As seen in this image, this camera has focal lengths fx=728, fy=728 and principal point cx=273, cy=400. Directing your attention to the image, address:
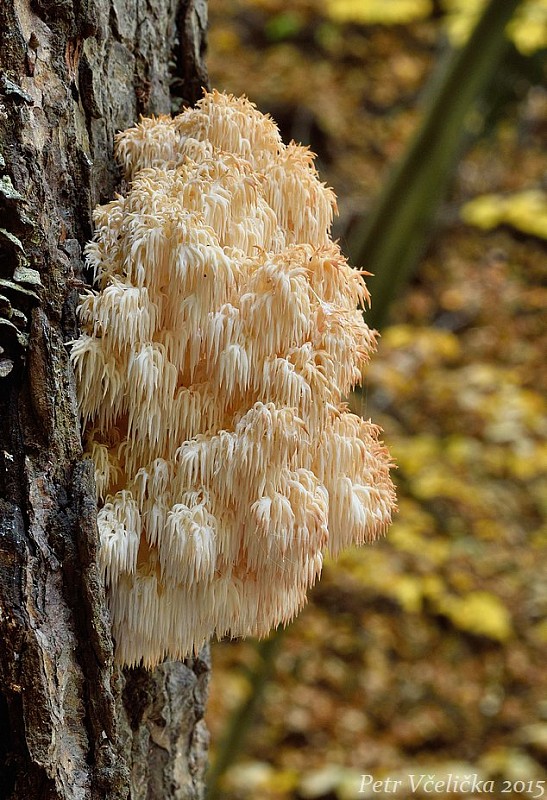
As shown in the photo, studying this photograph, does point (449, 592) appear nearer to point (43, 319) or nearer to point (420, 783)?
point (420, 783)

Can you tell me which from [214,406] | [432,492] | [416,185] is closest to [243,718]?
[432,492]

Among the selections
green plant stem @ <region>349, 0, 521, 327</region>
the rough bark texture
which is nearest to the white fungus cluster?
the rough bark texture

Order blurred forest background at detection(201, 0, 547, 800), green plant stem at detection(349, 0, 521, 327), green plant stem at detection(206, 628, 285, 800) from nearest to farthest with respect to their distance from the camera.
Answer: green plant stem at detection(349, 0, 521, 327)
green plant stem at detection(206, 628, 285, 800)
blurred forest background at detection(201, 0, 547, 800)

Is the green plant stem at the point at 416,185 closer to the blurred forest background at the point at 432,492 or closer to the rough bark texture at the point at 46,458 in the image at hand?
the blurred forest background at the point at 432,492

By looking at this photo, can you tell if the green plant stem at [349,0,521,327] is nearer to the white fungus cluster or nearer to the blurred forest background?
the blurred forest background

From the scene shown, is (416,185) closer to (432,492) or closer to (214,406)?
(432,492)
